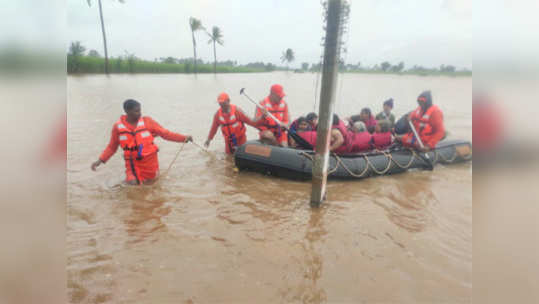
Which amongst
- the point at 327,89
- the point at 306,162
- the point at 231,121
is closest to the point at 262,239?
the point at 327,89

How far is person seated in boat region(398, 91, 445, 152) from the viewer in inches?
253

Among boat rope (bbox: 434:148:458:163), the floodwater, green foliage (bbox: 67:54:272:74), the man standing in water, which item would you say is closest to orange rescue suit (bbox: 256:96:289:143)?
the floodwater

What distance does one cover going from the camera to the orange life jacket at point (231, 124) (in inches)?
252

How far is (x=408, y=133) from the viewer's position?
7.02 m

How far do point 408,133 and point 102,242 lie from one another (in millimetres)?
6445

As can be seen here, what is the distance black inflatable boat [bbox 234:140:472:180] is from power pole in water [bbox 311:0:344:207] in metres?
1.20

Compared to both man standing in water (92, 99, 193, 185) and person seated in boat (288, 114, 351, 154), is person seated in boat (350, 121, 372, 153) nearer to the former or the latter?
person seated in boat (288, 114, 351, 154)

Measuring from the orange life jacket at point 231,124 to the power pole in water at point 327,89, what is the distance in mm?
2744

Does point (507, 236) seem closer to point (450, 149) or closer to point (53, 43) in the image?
point (53, 43)

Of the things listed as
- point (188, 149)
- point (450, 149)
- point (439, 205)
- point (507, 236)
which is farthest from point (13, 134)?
point (450, 149)

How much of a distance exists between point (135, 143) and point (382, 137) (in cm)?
509

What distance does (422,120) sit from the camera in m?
6.62

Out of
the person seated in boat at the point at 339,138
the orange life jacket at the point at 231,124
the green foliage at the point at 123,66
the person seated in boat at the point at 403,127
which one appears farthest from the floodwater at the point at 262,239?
the green foliage at the point at 123,66

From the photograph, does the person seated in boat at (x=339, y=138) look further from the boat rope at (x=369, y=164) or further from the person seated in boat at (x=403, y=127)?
the person seated in boat at (x=403, y=127)
